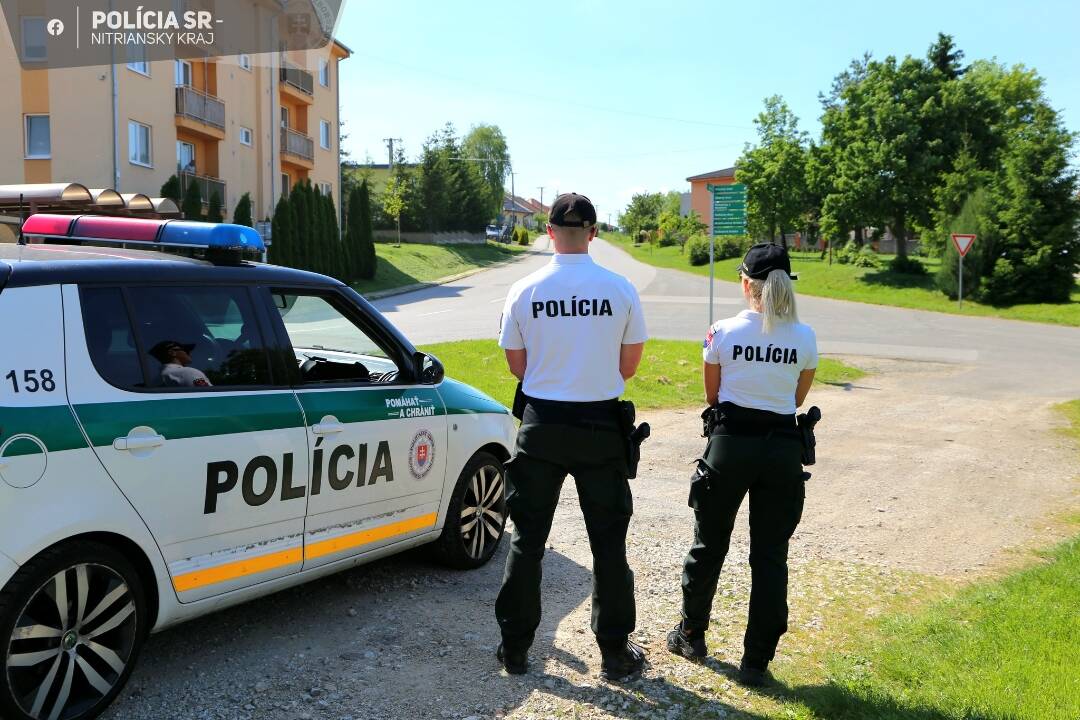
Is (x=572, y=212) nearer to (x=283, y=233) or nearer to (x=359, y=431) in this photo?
(x=359, y=431)

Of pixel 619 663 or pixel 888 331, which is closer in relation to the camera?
pixel 619 663

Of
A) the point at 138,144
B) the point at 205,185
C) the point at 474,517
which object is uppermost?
the point at 138,144

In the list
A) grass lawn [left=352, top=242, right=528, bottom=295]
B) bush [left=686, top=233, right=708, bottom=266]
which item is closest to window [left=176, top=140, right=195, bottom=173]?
grass lawn [left=352, top=242, right=528, bottom=295]

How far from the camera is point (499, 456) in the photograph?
221 inches

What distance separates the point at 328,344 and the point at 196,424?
1.91 meters

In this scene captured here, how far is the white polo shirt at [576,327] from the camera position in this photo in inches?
154

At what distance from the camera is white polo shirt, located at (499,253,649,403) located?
12.8ft

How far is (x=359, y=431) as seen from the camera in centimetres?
450

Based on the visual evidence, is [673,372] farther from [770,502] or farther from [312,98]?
[312,98]

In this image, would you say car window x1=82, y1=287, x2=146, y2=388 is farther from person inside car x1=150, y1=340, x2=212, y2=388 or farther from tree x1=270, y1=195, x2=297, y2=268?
tree x1=270, y1=195, x2=297, y2=268

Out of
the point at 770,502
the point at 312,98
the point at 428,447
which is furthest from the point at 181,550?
the point at 312,98

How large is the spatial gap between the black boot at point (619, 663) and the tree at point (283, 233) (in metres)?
31.3

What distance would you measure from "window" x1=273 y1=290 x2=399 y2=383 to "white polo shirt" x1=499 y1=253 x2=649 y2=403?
1202mm

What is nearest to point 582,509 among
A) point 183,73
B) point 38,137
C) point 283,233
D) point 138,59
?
point 38,137
